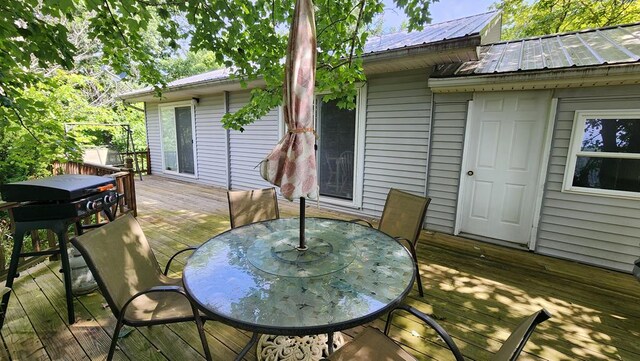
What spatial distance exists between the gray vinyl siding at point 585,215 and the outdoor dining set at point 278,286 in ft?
8.16

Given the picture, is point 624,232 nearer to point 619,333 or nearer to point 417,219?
point 619,333

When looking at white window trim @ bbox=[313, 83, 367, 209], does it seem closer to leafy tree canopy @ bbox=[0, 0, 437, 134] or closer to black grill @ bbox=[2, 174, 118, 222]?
leafy tree canopy @ bbox=[0, 0, 437, 134]

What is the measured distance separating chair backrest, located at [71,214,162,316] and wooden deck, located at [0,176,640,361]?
0.55 metres

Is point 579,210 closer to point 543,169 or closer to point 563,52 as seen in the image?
point 543,169

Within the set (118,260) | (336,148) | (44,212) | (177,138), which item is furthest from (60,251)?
(177,138)

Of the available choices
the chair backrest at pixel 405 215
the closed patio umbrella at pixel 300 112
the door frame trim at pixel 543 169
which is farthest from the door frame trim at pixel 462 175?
the closed patio umbrella at pixel 300 112

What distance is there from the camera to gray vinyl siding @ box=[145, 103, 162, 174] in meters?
8.63

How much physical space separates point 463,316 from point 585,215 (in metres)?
2.35

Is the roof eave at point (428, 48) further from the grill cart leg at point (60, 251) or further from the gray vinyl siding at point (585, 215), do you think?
the grill cart leg at point (60, 251)

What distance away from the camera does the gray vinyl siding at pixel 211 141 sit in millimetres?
6937

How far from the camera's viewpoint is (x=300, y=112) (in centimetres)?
147

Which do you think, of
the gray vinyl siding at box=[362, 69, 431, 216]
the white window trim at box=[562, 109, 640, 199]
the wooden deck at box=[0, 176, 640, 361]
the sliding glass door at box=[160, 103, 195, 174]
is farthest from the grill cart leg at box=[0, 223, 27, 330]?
the sliding glass door at box=[160, 103, 195, 174]

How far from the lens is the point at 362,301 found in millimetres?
1283

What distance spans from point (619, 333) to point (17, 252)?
15.8ft
